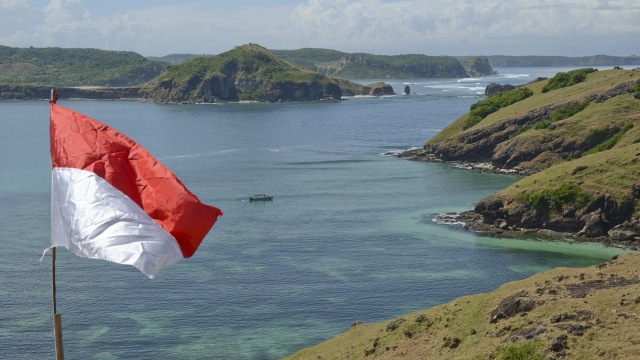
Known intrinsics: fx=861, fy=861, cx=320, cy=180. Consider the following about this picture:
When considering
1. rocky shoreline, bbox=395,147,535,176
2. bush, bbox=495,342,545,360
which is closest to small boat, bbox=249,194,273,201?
rocky shoreline, bbox=395,147,535,176

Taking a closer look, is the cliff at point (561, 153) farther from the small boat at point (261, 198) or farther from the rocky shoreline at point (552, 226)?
the small boat at point (261, 198)

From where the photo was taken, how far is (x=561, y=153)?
14525cm

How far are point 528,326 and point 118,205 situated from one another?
3153 cm

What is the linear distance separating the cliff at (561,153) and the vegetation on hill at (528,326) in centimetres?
4246

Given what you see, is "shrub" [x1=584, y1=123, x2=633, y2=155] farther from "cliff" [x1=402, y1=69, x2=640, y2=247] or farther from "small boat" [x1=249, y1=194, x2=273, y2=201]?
"small boat" [x1=249, y1=194, x2=273, y2=201]

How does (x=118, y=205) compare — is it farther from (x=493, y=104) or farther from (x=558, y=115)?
(x=493, y=104)

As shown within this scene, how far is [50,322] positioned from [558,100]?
124802 mm

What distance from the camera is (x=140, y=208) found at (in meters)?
20.3

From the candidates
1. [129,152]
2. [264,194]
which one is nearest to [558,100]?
[264,194]

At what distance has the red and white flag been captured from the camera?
64.1 ft

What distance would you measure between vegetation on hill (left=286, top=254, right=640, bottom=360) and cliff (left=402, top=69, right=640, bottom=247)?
4246cm

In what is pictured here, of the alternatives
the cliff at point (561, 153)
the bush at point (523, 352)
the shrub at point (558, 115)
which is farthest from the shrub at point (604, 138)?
the bush at point (523, 352)

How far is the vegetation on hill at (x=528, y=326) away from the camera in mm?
42500

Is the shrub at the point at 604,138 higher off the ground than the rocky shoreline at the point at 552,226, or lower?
higher
